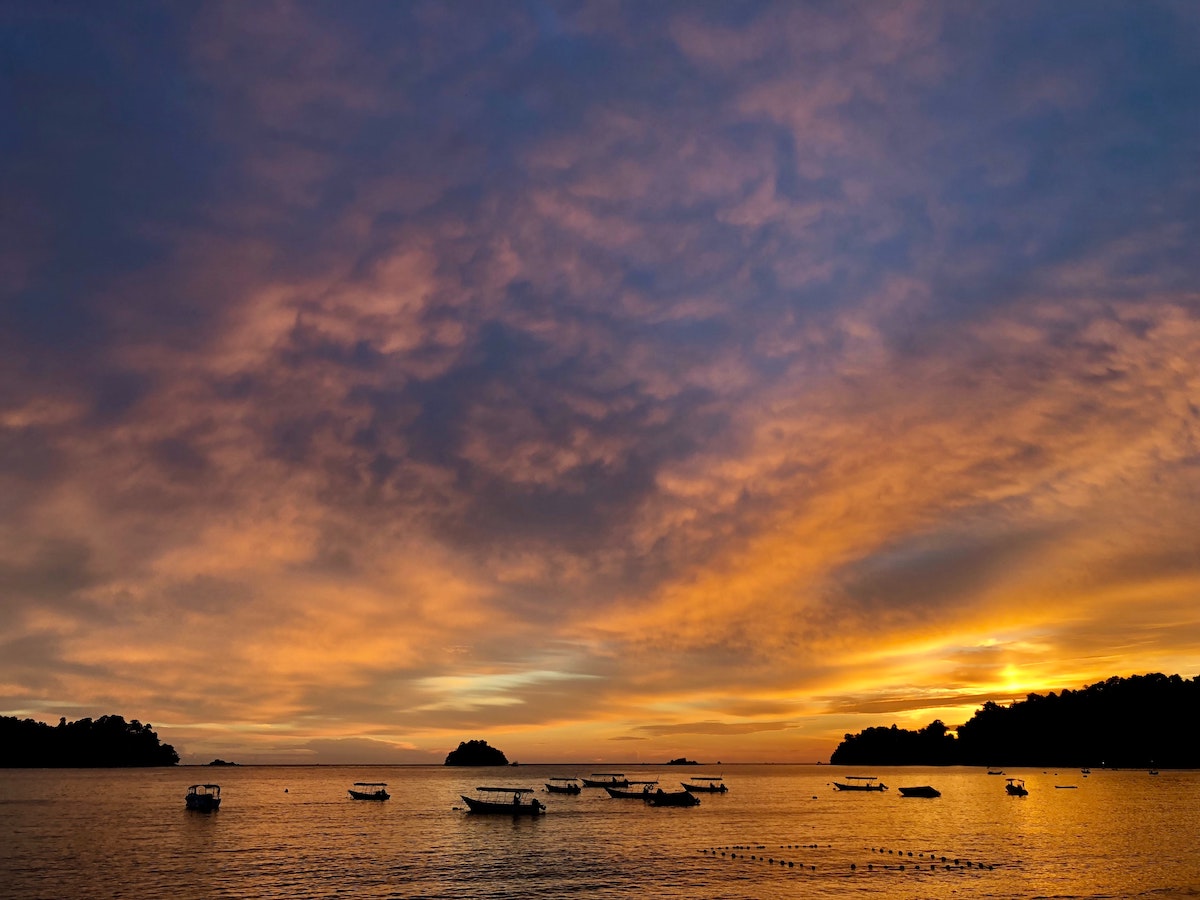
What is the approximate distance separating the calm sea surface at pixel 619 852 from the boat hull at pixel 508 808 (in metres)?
2.76

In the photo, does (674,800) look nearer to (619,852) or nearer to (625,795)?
(625,795)

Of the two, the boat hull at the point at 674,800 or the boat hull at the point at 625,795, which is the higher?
the boat hull at the point at 674,800

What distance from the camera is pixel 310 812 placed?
15750 cm

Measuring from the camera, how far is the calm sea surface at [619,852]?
69375 mm

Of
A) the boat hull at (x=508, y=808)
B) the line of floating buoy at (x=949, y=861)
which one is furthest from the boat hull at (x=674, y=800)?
the line of floating buoy at (x=949, y=861)

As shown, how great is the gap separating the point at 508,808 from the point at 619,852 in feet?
173

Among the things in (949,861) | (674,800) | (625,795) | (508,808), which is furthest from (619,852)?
(625,795)

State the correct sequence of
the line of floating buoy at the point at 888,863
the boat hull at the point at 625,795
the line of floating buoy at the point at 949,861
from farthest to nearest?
the boat hull at the point at 625,795, the line of floating buoy at the point at 949,861, the line of floating buoy at the point at 888,863

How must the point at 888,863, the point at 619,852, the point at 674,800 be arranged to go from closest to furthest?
the point at 888,863, the point at 619,852, the point at 674,800

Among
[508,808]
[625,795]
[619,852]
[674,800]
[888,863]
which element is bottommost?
[625,795]

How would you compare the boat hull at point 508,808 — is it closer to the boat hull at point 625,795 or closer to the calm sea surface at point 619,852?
the calm sea surface at point 619,852

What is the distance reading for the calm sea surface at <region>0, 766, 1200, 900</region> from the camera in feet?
228

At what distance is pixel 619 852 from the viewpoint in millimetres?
92688

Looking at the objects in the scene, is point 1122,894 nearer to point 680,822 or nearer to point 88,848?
point 680,822
